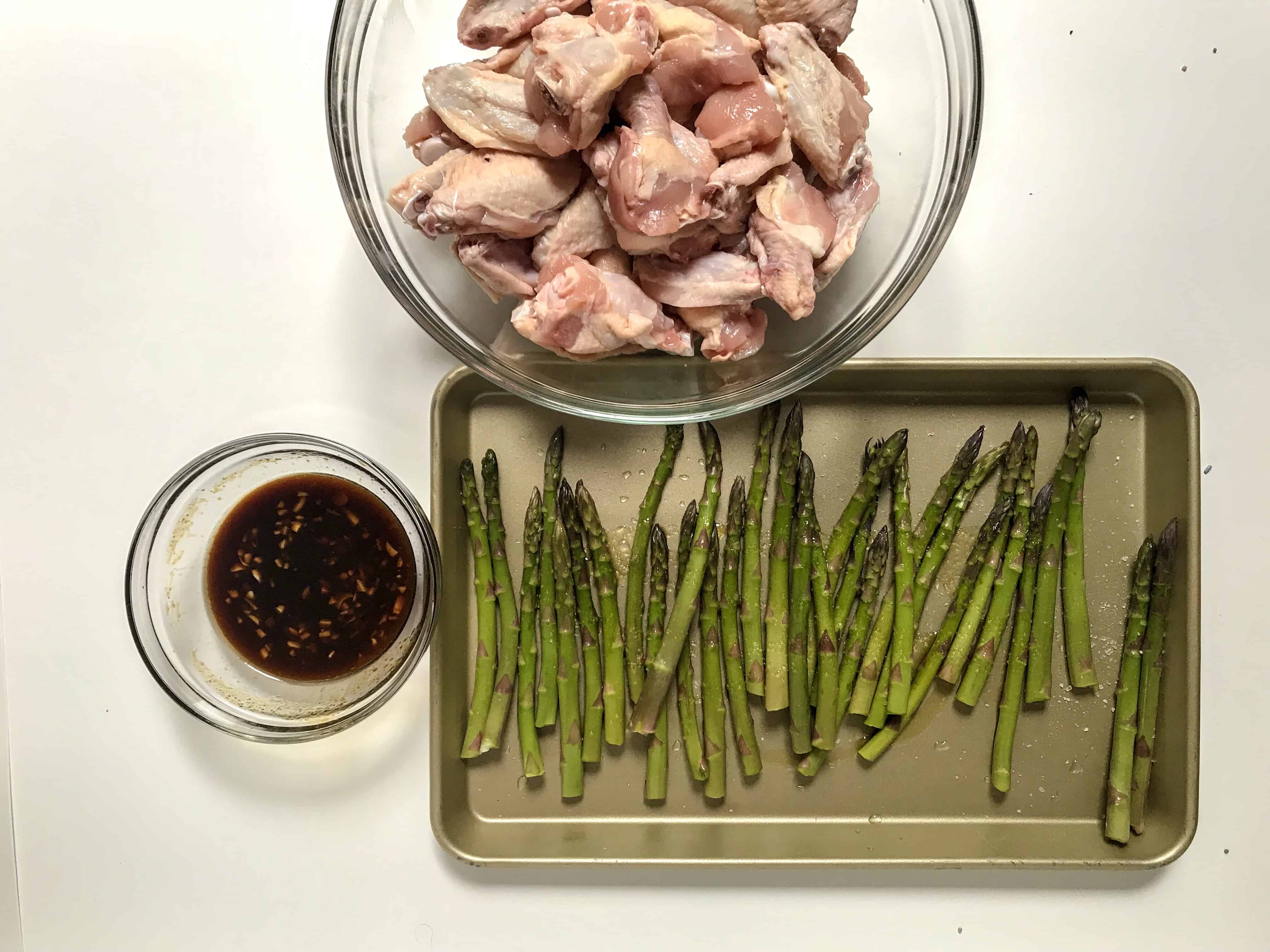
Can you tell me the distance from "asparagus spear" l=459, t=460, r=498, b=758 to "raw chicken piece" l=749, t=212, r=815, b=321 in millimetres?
784

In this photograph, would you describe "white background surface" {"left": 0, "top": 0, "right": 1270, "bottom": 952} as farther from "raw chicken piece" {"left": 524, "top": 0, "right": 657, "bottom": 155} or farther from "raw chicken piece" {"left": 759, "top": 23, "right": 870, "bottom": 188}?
"raw chicken piece" {"left": 524, "top": 0, "right": 657, "bottom": 155}

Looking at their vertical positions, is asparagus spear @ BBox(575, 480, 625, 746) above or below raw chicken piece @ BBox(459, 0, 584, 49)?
below

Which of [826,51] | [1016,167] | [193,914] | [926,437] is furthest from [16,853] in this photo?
[1016,167]

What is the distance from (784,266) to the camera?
1339 mm

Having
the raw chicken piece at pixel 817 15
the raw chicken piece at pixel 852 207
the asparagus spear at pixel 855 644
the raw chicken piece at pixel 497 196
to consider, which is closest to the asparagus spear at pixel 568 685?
the asparagus spear at pixel 855 644

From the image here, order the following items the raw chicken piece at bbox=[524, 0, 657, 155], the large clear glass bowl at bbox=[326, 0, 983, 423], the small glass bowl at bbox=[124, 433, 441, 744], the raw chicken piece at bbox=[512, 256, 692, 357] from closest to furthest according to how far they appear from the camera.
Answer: the raw chicken piece at bbox=[524, 0, 657, 155] → the raw chicken piece at bbox=[512, 256, 692, 357] → the large clear glass bowl at bbox=[326, 0, 983, 423] → the small glass bowl at bbox=[124, 433, 441, 744]

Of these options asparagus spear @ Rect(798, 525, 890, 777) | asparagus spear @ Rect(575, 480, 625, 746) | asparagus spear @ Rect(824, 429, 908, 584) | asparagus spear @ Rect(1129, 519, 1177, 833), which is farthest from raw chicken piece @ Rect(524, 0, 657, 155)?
asparagus spear @ Rect(1129, 519, 1177, 833)

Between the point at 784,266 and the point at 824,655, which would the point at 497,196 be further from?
the point at 824,655

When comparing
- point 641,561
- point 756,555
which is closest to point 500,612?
point 641,561

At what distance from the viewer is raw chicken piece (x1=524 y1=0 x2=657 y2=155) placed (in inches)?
48.9

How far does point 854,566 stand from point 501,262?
3.20ft

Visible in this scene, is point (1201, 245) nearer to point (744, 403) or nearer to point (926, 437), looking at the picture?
point (926, 437)

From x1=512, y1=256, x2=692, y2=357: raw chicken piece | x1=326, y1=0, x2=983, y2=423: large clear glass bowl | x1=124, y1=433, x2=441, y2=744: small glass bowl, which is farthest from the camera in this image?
x1=124, y1=433, x2=441, y2=744: small glass bowl

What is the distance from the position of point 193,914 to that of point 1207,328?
2554mm
